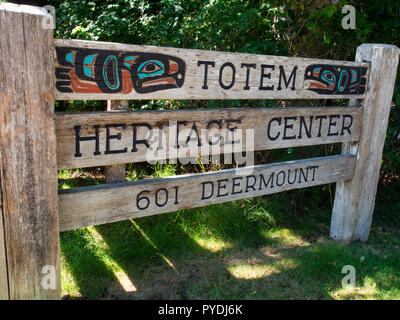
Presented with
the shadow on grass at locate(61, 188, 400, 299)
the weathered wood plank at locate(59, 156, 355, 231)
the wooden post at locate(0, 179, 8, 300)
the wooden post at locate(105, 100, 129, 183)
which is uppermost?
the wooden post at locate(105, 100, 129, 183)

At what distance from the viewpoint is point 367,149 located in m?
3.36

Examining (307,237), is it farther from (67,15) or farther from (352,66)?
(67,15)

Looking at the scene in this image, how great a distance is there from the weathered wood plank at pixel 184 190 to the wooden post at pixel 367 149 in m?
0.14

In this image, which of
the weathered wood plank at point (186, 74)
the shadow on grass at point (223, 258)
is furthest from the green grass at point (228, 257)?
the weathered wood plank at point (186, 74)

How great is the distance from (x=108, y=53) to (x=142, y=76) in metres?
0.23

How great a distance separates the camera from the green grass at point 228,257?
277 centimetres

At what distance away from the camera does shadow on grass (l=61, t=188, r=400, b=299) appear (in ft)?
9.11

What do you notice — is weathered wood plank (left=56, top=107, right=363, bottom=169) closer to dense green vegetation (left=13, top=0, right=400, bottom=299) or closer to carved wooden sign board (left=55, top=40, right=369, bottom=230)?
carved wooden sign board (left=55, top=40, right=369, bottom=230)

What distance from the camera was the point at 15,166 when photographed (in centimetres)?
187

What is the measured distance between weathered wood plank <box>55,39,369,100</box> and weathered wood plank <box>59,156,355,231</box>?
0.54 metres

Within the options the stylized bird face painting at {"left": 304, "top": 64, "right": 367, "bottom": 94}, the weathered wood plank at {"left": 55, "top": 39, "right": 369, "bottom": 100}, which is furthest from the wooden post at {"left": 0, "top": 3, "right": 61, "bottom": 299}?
the stylized bird face painting at {"left": 304, "top": 64, "right": 367, "bottom": 94}

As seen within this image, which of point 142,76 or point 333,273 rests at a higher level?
point 142,76
